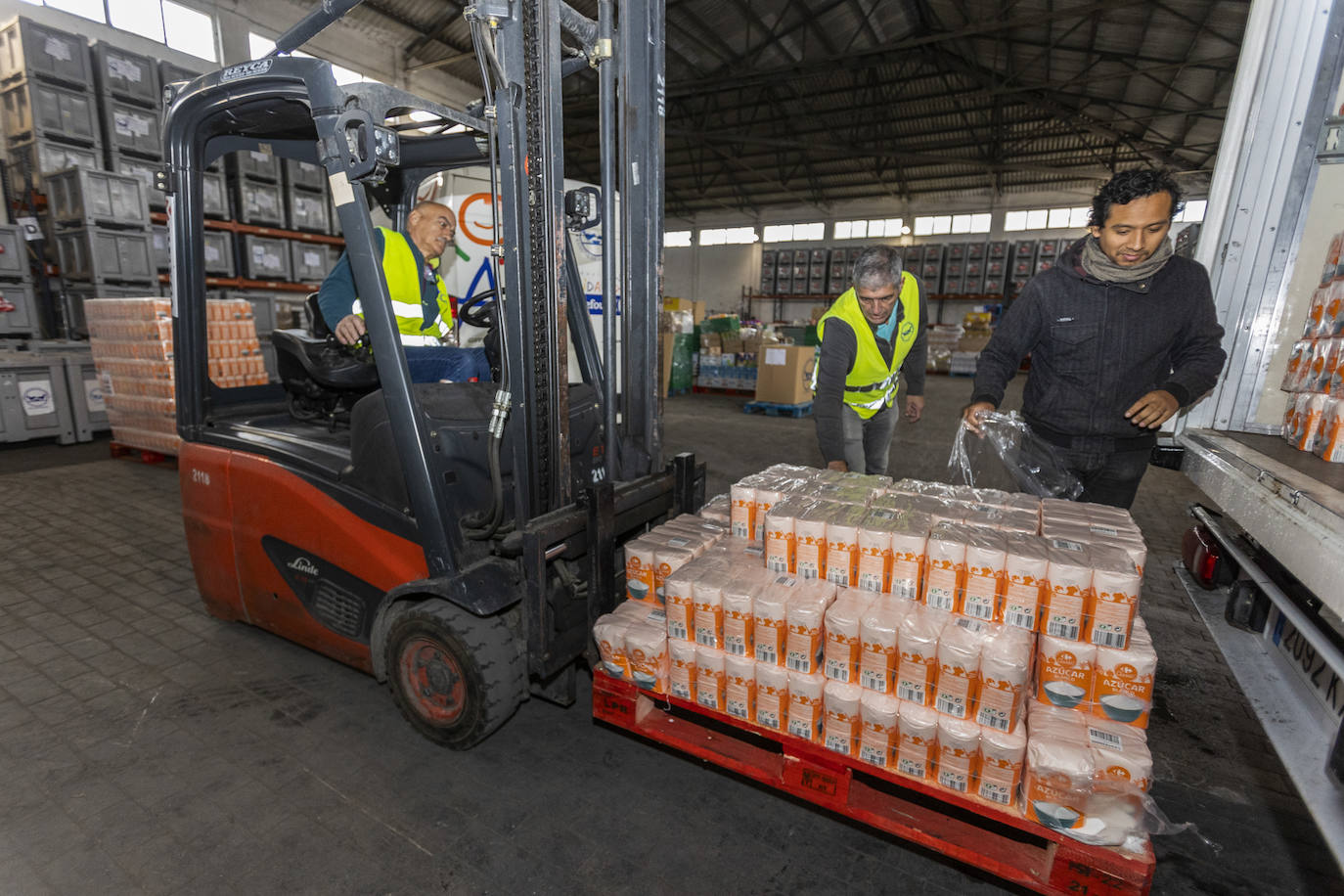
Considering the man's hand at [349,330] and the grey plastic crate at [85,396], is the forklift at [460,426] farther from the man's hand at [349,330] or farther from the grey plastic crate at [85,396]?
the grey plastic crate at [85,396]

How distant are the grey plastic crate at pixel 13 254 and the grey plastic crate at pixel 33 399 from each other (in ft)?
3.65

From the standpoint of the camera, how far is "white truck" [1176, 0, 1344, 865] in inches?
87.4

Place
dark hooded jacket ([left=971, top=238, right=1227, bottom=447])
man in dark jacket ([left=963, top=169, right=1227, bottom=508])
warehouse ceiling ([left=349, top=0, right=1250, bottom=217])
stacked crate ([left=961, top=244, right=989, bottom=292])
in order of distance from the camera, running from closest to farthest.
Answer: man in dark jacket ([left=963, top=169, right=1227, bottom=508]) < dark hooded jacket ([left=971, top=238, right=1227, bottom=447]) < warehouse ceiling ([left=349, top=0, right=1250, bottom=217]) < stacked crate ([left=961, top=244, right=989, bottom=292])

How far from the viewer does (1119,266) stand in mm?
2457

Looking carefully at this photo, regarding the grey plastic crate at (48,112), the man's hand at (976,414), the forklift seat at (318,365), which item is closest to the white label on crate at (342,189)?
the forklift seat at (318,365)

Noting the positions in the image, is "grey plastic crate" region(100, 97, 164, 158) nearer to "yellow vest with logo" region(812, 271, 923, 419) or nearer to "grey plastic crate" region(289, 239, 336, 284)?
"grey plastic crate" region(289, 239, 336, 284)

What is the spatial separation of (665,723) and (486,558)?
88 cm

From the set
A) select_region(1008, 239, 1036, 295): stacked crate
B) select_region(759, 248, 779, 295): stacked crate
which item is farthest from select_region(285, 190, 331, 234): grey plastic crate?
select_region(1008, 239, 1036, 295): stacked crate

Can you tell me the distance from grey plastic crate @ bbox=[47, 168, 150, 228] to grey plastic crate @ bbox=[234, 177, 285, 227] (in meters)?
1.09

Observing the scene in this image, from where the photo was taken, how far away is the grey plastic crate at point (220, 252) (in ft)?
29.3

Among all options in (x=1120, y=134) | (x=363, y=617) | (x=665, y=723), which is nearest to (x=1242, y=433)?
(x=665, y=723)

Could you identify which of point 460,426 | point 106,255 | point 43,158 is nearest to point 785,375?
point 460,426

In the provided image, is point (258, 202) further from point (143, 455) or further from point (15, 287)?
point (143, 455)

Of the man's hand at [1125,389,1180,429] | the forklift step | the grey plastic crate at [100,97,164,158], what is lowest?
the forklift step
